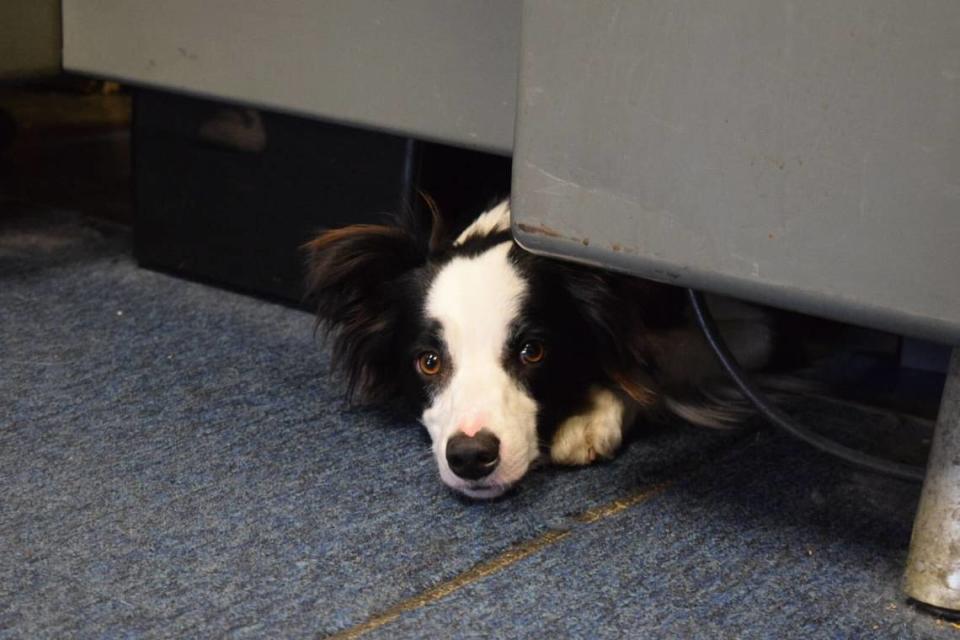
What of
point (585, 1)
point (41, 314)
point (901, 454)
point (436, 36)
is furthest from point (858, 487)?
point (41, 314)

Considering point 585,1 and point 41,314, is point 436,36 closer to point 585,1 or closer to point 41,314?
point 585,1

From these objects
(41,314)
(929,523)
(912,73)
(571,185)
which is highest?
(912,73)

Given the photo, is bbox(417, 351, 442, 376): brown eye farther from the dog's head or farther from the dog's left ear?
the dog's left ear

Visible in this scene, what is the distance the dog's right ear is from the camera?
164 centimetres

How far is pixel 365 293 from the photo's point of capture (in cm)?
168

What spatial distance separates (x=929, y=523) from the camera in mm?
1184

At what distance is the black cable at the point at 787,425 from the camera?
145 cm

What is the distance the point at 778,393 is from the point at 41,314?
1.09m

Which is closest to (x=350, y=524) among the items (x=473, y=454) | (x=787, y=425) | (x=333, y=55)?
(x=473, y=454)

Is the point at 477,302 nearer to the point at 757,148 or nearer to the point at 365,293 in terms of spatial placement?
the point at 365,293

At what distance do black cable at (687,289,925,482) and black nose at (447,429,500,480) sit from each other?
312 mm

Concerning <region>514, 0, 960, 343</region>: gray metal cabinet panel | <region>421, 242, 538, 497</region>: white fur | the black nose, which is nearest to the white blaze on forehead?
<region>421, 242, 538, 497</region>: white fur

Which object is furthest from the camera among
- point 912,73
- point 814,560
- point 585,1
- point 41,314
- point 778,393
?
point 41,314

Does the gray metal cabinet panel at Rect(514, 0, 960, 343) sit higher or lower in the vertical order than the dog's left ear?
higher
